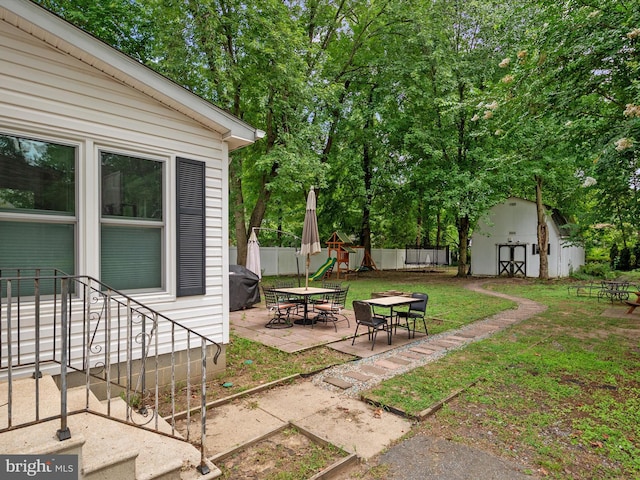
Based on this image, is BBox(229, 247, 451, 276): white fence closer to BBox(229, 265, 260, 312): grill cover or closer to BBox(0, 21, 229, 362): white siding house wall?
BBox(229, 265, 260, 312): grill cover

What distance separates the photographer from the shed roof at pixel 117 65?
10.7 feet

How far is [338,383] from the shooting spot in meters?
4.82

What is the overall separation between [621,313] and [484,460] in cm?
970

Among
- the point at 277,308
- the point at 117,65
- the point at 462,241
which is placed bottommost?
the point at 277,308

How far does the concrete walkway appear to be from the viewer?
3.40 metres

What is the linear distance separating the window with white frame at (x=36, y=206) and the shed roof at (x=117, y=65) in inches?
38.4

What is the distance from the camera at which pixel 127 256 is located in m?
4.07

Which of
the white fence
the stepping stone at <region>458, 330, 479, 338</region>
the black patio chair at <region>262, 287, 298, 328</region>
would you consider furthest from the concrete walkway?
the white fence

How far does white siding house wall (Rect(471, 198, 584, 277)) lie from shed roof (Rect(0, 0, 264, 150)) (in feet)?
56.6

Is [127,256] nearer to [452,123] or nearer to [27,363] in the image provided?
[27,363]

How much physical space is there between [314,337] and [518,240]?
17575 mm

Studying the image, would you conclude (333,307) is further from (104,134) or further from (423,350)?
(104,134)

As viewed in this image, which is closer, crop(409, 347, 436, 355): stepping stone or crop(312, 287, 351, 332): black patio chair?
crop(409, 347, 436, 355): stepping stone
